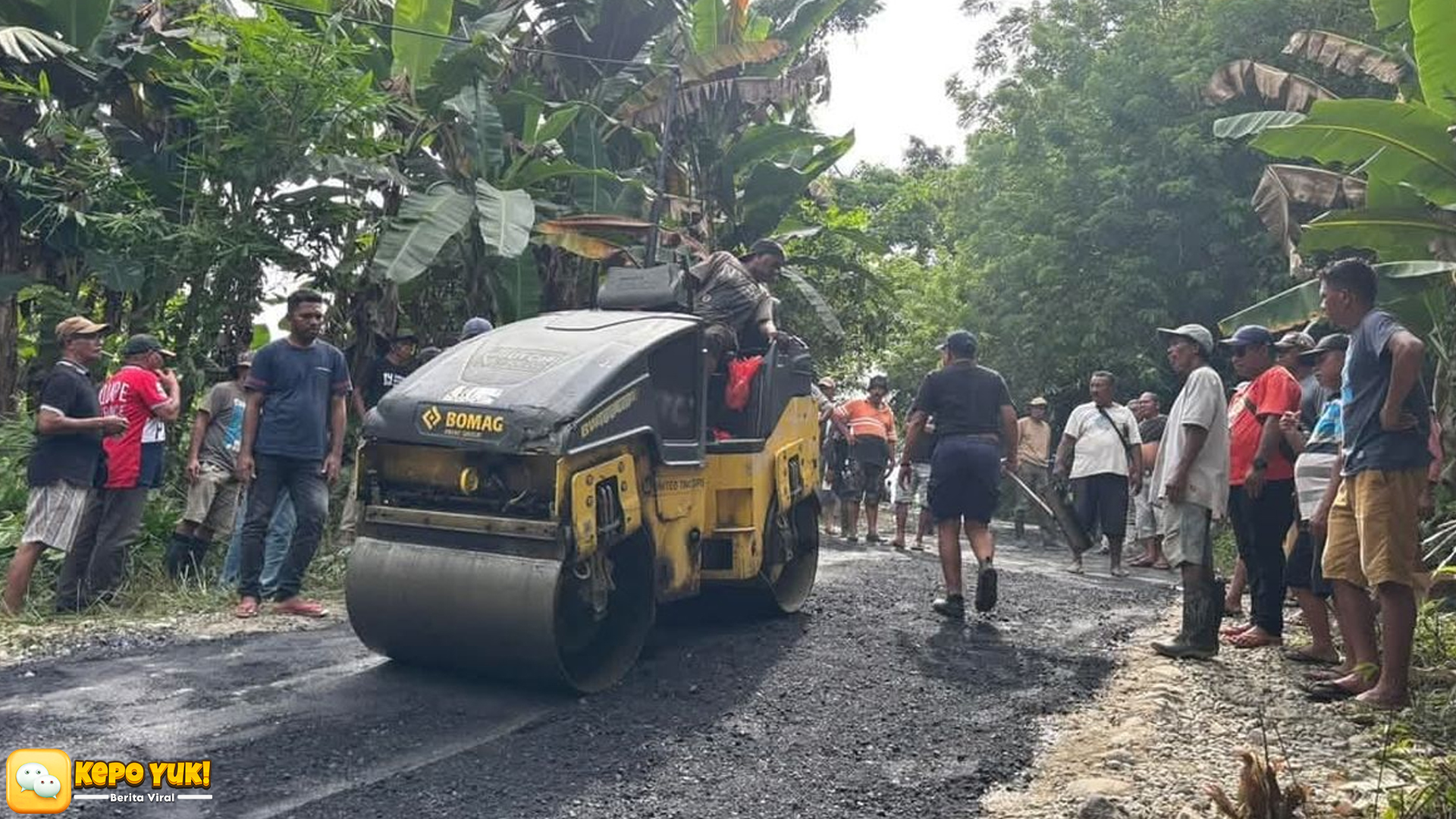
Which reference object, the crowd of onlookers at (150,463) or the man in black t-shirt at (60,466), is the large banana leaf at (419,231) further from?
the man in black t-shirt at (60,466)

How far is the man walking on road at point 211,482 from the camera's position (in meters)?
7.19

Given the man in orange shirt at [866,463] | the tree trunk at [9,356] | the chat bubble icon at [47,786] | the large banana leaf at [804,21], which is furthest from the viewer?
the large banana leaf at [804,21]

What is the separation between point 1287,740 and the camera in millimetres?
4312

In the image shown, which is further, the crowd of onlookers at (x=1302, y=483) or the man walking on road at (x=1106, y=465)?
the man walking on road at (x=1106, y=465)

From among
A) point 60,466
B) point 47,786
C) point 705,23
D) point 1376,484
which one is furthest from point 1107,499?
point 47,786

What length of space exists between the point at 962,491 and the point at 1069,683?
5.47 ft

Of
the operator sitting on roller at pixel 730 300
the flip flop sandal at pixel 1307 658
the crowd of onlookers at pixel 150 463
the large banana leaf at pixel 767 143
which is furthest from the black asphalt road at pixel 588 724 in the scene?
the large banana leaf at pixel 767 143

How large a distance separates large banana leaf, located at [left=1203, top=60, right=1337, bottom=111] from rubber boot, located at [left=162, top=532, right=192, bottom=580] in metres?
9.65

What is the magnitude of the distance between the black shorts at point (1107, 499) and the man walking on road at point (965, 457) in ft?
11.3

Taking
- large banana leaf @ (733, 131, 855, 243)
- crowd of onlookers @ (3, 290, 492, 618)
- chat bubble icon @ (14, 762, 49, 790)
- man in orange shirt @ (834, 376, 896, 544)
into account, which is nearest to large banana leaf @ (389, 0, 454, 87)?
crowd of onlookers @ (3, 290, 492, 618)

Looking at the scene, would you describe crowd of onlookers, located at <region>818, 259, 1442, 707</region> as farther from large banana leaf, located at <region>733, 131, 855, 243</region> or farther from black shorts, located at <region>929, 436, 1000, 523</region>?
large banana leaf, located at <region>733, 131, 855, 243</region>

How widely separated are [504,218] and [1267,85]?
715cm

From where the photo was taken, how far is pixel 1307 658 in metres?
5.61

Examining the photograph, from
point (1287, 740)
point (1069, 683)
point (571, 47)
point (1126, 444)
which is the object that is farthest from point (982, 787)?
point (571, 47)
